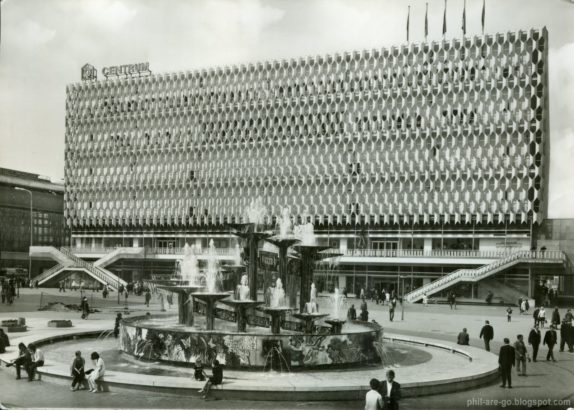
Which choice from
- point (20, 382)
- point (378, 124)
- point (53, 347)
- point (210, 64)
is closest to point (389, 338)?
point (53, 347)

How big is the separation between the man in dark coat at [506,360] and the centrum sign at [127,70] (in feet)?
279

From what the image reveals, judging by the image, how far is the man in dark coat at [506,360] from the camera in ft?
65.1

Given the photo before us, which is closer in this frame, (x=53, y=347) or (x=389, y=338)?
(x=53, y=347)

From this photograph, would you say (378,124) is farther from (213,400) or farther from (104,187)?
(213,400)

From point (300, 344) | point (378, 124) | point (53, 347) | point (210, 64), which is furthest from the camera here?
point (210, 64)

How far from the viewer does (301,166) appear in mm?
85500

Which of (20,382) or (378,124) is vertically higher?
(378,124)

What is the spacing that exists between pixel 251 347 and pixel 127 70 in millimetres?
84972

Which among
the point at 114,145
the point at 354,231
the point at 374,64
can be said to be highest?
the point at 374,64

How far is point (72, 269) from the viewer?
266 ft

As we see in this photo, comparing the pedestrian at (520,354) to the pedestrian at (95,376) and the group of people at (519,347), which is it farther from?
the pedestrian at (95,376)

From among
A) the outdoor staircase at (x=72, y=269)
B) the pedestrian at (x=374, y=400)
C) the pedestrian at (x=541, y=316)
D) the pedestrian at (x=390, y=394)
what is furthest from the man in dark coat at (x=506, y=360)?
the outdoor staircase at (x=72, y=269)

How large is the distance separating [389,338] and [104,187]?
2986 inches

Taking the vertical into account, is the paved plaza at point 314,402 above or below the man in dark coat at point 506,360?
below
